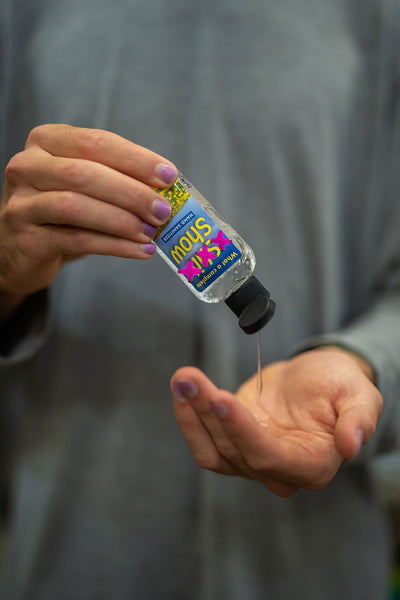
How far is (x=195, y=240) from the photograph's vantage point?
0.36 metres

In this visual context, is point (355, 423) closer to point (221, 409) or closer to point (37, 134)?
point (221, 409)

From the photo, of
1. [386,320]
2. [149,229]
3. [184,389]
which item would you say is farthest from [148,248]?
[386,320]

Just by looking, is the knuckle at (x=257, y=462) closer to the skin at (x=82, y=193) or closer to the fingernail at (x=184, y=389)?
the fingernail at (x=184, y=389)

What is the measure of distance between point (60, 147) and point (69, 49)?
177 millimetres

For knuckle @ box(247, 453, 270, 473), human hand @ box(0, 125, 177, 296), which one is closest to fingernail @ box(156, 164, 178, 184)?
human hand @ box(0, 125, 177, 296)

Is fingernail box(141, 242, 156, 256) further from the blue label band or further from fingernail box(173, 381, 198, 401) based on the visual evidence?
fingernail box(173, 381, 198, 401)

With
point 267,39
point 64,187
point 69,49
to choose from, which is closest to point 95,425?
point 64,187

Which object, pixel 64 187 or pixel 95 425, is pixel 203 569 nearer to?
pixel 95 425

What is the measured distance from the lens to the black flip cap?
0.37m

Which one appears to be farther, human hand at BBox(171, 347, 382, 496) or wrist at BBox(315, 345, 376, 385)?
wrist at BBox(315, 345, 376, 385)

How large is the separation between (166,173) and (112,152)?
0.05 metres

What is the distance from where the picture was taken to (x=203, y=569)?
1.81 feet

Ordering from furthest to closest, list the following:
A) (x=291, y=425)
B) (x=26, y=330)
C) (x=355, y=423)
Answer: (x=26, y=330) < (x=291, y=425) < (x=355, y=423)

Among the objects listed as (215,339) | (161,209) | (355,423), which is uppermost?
(161,209)
